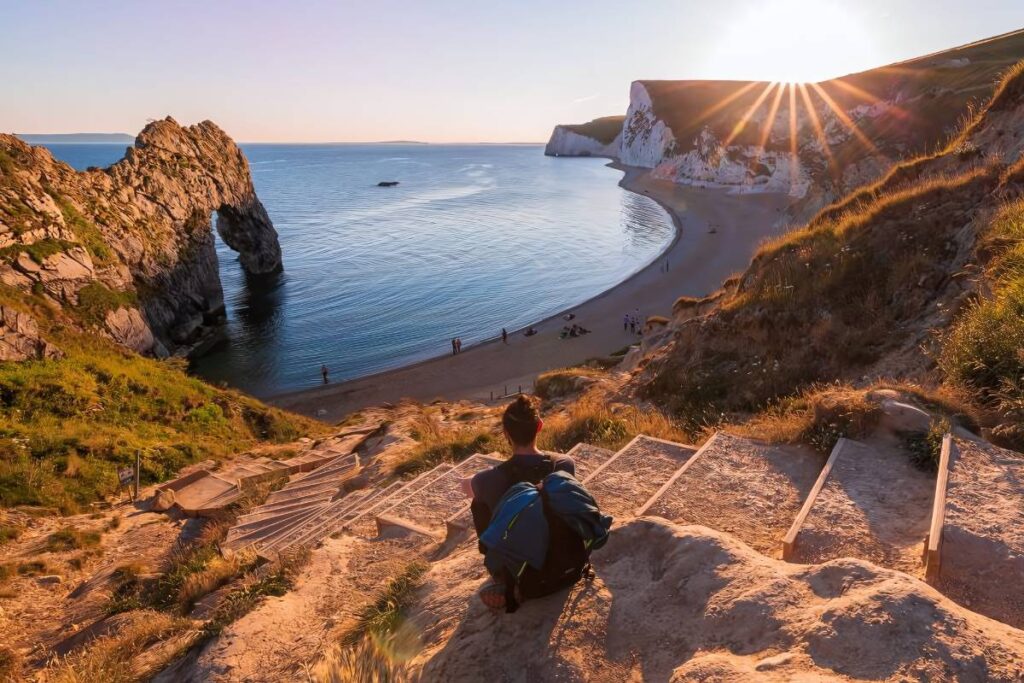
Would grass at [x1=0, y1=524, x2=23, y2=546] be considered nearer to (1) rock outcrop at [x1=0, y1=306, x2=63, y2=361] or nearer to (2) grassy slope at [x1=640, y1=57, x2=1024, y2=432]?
(1) rock outcrop at [x1=0, y1=306, x2=63, y2=361]

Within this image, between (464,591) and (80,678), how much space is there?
12.1ft

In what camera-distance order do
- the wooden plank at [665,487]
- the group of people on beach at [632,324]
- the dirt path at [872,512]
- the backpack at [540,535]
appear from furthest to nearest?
the group of people on beach at [632,324] → the wooden plank at [665,487] → the dirt path at [872,512] → the backpack at [540,535]

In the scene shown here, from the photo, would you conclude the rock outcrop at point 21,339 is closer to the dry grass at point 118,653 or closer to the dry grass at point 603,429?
the dry grass at point 118,653

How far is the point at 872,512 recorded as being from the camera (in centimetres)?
509

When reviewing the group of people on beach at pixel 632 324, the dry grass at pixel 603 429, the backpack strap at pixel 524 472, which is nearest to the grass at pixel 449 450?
the dry grass at pixel 603 429

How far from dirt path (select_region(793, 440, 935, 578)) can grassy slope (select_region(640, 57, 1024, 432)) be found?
97.2 inches

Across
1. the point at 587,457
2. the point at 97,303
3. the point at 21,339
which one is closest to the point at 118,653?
the point at 587,457

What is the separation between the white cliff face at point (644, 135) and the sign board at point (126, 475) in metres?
122

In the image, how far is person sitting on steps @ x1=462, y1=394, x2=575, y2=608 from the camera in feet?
14.2

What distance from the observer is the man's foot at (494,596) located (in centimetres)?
407

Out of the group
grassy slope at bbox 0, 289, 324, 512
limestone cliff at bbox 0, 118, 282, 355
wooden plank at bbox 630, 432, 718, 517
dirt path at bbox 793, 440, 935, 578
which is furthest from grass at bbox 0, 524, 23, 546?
limestone cliff at bbox 0, 118, 282, 355

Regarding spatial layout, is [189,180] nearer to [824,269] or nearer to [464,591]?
[824,269]

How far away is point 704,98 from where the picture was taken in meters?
130

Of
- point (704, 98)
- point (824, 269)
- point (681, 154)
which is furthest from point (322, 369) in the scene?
point (704, 98)
